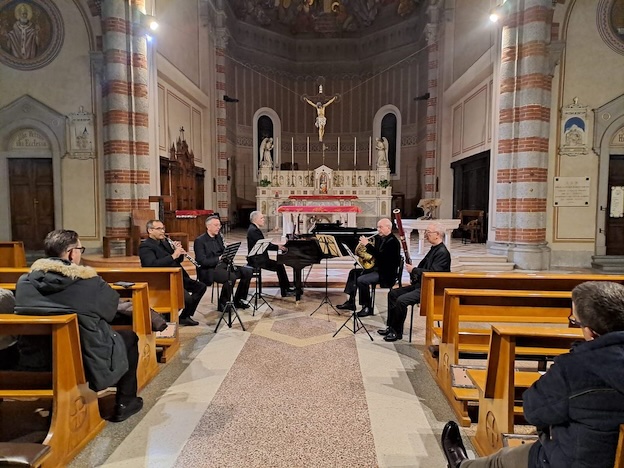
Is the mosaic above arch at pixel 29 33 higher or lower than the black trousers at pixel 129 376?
higher

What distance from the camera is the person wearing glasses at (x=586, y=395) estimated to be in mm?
1384

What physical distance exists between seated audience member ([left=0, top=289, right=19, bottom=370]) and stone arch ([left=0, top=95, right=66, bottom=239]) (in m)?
7.85

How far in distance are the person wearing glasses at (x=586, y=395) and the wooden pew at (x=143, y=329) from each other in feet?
9.39

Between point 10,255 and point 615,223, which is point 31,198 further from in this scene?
point 615,223

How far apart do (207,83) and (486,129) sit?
31.5 ft

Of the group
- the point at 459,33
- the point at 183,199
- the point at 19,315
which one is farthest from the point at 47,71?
the point at 459,33

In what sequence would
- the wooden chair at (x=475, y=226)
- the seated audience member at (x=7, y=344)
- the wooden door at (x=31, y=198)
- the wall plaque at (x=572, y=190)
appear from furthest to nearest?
the wooden chair at (x=475, y=226), the wooden door at (x=31, y=198), the wall plaque at (x=572, y=190), the seated audience member at (x=7, y=344)

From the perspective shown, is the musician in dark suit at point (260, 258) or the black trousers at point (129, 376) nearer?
the black trousers at point (129, 376)

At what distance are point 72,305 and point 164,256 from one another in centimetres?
258

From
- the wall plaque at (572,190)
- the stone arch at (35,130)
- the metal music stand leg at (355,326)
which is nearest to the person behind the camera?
the metal music stand leg at (355,326)

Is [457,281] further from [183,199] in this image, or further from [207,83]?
[207,83]

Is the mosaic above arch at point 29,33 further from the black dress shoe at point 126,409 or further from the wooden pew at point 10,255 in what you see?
the black dress shoe at point 126,409

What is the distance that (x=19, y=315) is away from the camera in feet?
8.20

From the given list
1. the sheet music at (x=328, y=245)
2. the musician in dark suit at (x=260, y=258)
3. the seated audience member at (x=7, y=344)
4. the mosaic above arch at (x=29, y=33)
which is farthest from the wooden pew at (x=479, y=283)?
the mosaic above arch at (x=29, y=33)
